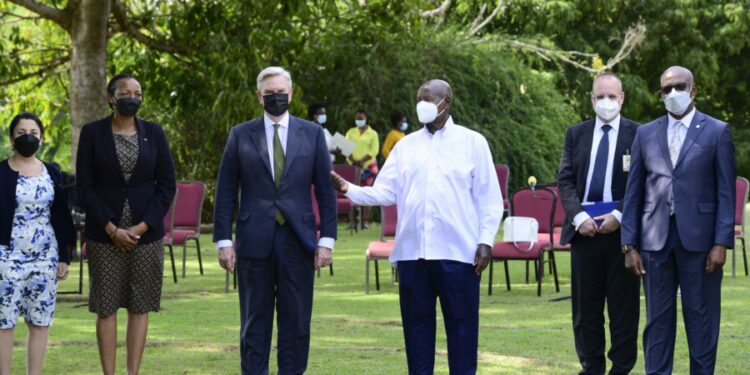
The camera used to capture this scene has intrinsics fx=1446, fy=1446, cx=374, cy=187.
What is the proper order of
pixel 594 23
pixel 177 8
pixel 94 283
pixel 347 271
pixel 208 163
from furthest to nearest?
1. pixel 594 23
2. pixel 208 163
3. pixel 177 8
4. pixel 347 271
5. pixel 94 283

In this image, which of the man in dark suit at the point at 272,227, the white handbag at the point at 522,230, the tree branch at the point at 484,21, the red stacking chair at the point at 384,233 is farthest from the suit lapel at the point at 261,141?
the tree branch at the point at 484,21

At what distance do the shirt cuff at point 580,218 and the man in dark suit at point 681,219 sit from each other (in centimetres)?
47

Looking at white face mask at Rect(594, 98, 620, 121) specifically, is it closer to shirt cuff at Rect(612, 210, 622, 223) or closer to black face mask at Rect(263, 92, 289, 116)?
shirt cuff at Rect(612, 210, 622, 223)

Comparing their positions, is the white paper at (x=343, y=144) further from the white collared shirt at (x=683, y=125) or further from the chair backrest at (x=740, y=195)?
the white collared shirt at (x=683, y=125)

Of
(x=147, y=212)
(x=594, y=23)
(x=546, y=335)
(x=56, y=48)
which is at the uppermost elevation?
(x=594, y=23)

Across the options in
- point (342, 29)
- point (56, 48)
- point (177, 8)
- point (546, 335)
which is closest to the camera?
point (546, 335)

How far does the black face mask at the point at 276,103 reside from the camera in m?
7.72

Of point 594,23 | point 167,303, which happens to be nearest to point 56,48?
point 167,303

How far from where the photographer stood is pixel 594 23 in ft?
134

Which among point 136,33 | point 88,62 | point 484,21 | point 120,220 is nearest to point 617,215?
point 120,220

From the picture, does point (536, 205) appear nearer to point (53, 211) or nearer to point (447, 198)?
point (447, 198)

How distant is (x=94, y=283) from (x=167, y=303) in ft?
16.3

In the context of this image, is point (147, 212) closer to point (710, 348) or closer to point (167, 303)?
point (710, 348)

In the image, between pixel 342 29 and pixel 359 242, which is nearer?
pixel 359 242
